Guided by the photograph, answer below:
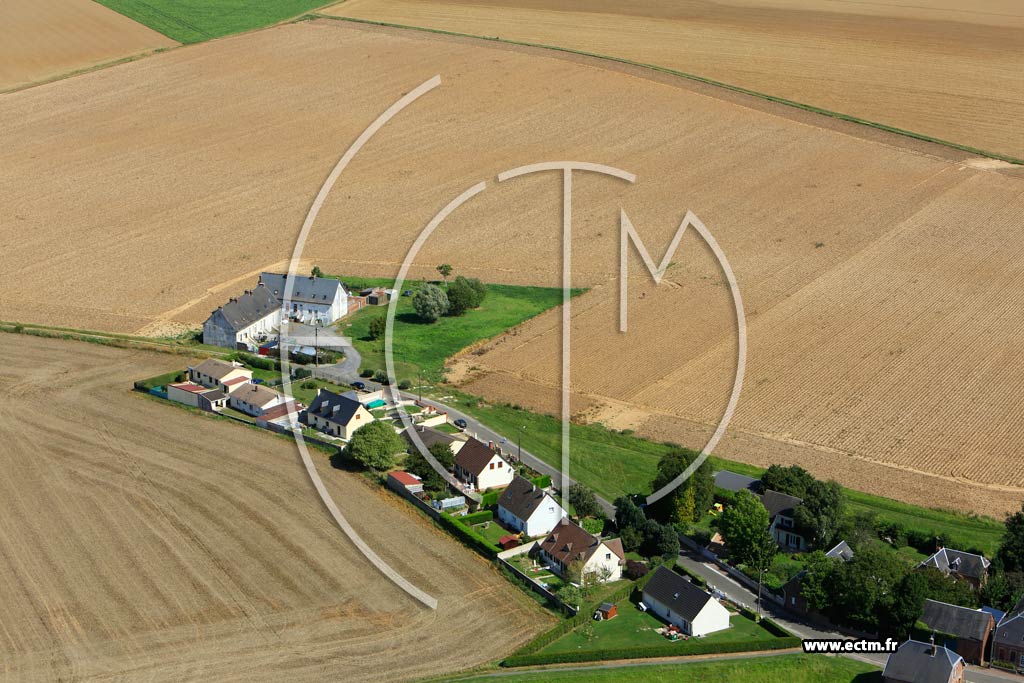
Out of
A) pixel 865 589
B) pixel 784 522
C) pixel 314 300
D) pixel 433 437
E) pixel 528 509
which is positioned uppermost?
pixel 314 300

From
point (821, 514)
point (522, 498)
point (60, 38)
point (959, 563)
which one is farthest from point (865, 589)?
point (60, 38)

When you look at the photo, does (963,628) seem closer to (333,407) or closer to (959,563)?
(959,563)

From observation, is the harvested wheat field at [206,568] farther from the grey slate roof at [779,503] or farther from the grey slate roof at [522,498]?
the grey slate roof at [779,503]

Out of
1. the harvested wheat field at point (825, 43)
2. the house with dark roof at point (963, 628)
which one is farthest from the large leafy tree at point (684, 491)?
the harvested wheat field at point (825, 43)

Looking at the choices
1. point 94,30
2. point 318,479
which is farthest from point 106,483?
point 94,30

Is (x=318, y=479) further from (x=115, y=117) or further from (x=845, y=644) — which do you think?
(x=115, y=117)
